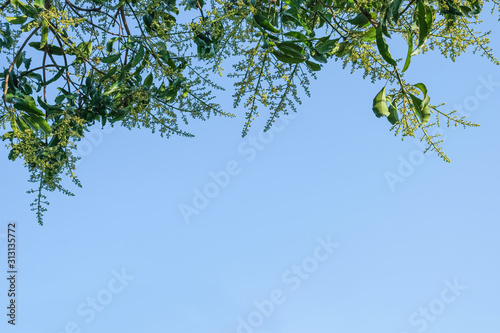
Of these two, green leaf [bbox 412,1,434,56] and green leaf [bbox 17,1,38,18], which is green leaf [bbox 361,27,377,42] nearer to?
green leaf [bbox 412,1,434,56]

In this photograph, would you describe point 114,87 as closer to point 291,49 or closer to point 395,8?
point 291,49

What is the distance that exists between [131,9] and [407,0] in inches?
56.0

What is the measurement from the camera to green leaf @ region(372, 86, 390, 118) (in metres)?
2.31

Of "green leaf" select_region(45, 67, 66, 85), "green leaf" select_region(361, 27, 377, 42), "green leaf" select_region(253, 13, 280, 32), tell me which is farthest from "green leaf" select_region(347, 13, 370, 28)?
"green leaf" select_region(45, 67, 66, 85)

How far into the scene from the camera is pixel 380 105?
2316mm

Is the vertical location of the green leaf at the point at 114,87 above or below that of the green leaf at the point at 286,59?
above

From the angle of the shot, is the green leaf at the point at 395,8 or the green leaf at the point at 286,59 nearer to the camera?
the green leaf at the point at 395,8

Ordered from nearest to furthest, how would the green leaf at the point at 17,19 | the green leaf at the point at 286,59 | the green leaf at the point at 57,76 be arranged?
1. the green leaf at the point at 286,59
2. the green leaf at the point at 17,19
3. the green leaf at the point at 57,76

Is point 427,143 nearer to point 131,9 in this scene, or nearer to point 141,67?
point 141,67

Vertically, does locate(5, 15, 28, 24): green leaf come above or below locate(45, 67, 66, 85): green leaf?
below

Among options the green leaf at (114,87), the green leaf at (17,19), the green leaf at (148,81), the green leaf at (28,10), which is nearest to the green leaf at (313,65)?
the green leaf at (148,81)

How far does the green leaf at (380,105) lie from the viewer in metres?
2.31

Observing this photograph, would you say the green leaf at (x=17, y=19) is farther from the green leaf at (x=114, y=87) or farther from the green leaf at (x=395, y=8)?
the green leaf at (x=395, y=8)

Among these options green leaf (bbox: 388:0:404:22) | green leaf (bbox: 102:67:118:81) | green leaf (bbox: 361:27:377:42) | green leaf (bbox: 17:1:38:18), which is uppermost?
green leaf (bbox: 17:1:38:18)
